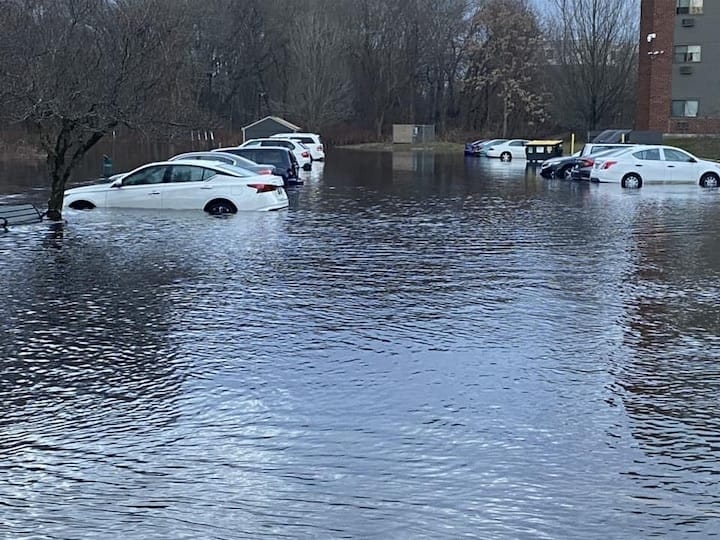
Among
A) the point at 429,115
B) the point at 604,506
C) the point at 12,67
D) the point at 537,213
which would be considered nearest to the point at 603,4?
the point at 429,115

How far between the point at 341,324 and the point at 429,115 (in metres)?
91.5

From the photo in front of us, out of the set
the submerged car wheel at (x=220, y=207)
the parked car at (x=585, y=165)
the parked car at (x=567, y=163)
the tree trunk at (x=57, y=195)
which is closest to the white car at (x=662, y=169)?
the parked car at (x=585, y=165)

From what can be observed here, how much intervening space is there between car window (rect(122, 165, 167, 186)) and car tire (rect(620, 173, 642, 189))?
53.9 ft

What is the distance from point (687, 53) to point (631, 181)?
29006 millimetres

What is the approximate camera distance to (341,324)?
33.7 feet

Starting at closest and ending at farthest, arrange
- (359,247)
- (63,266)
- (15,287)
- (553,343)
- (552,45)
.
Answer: (553,343) < (15,287) < (63,266) < (359,247) < (552,45)

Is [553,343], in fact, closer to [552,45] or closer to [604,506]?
[604,506]

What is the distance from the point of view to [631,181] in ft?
105

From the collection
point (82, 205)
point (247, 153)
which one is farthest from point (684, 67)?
point (82, 205)

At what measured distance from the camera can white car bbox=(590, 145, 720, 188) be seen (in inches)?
1256

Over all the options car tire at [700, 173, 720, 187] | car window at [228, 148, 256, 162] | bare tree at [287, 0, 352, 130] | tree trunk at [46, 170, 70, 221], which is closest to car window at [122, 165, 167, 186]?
tree trunk at [46, 170, 70, 221]

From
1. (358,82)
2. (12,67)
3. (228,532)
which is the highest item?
(358,82)

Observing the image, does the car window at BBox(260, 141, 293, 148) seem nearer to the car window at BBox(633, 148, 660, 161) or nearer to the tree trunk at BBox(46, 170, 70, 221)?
the car window at BBox(633, 148, 660, 161)

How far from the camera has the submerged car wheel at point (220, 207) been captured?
71.1 ft
